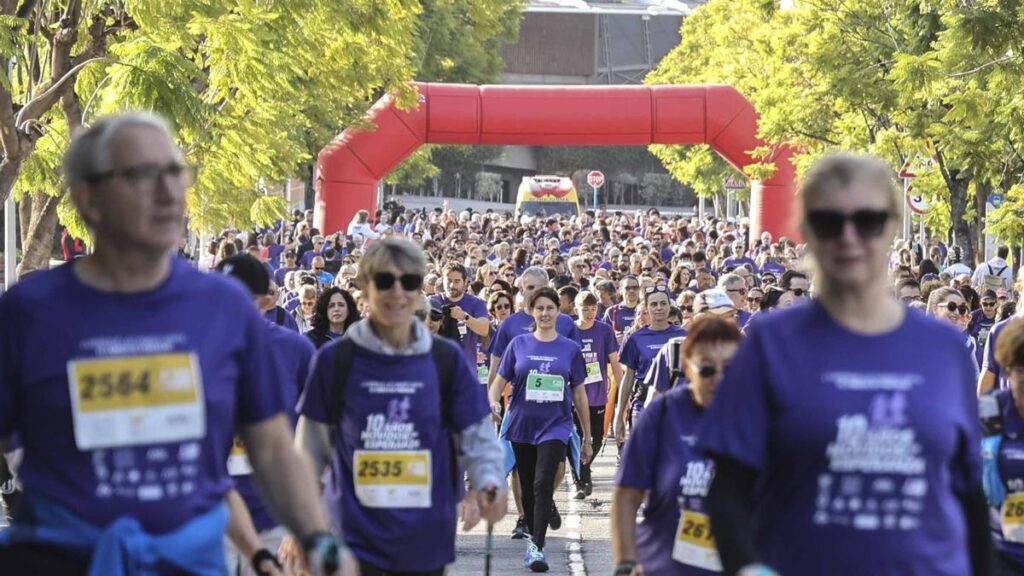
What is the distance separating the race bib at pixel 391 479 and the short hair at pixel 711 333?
1016 millimetres

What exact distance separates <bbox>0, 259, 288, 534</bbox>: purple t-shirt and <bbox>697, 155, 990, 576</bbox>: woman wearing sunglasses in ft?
3.36

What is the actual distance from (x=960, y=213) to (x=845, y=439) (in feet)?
82.6

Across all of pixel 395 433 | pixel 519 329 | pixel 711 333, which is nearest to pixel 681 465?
pixel 711 333

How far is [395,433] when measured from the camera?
21.5ft

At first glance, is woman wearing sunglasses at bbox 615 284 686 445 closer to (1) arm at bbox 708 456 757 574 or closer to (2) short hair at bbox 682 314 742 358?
(2) short hair at bbox 682 314 742 358

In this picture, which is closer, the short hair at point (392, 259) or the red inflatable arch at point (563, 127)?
the short hair at point (392, 259)

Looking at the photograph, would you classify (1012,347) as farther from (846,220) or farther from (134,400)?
(134,400)

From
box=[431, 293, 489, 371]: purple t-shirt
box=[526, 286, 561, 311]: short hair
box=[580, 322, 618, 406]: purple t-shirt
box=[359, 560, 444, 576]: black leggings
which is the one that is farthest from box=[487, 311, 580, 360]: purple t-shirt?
box=[359, 560, 444, 576]: black leggings

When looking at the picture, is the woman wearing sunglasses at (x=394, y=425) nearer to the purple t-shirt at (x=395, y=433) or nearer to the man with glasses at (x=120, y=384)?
the purple t-shirt at (x=395, y=433)

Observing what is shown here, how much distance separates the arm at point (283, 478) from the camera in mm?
4172

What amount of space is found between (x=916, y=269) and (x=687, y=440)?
20.3 m

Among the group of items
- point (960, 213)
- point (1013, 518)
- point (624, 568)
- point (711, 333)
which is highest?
point (960, 213)

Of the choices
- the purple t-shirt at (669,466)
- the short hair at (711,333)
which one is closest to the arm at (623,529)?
the purple t-shirt at (669,466)

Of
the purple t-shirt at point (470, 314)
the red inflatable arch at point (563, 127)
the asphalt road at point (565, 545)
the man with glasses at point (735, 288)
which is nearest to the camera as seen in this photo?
the asphalt road at point (565, 545)
